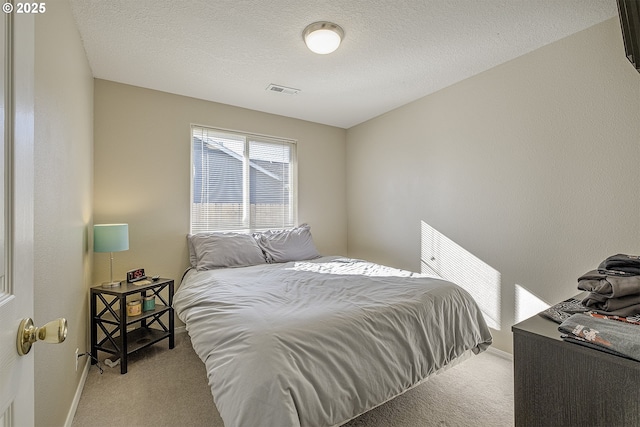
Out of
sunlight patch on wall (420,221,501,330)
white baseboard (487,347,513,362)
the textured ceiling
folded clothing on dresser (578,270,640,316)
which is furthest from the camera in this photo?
sunlight patch on wall (420,221,501,330)

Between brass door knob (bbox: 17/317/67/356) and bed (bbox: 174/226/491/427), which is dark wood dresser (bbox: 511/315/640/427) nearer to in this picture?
bed (bbox: 174/226/491/427)

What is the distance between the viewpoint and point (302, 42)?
221 centimetres

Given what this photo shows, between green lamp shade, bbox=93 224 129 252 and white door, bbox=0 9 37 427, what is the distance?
1.88 meters

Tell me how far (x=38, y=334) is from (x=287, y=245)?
2.76 meters

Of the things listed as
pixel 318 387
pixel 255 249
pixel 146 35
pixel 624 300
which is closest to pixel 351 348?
pixel 318 387

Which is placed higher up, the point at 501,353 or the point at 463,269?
the point at 463,269

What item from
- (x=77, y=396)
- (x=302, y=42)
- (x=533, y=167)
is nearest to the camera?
(x=77, y=396)

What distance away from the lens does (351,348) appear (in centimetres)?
147

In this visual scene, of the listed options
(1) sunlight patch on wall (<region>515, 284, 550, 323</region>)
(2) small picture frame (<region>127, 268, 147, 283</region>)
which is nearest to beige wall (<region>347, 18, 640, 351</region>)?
(1) sunlight patch on wall (<region>515, 284, 550, 323</region>)

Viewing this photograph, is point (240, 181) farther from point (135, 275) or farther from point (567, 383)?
point (567, 383)

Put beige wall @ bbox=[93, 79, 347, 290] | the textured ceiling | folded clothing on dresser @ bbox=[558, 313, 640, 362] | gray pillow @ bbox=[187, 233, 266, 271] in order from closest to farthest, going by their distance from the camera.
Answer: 1. folded clothing on dresser @ bbox=[558, 313, 640, 362]
2. the textured ceiling
3. beige wall @ bbox=[93, 79, 347, 290]
4. gray pillow @ bbox=[187, 233, 266, 271]

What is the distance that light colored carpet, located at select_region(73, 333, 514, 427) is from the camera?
178cm
